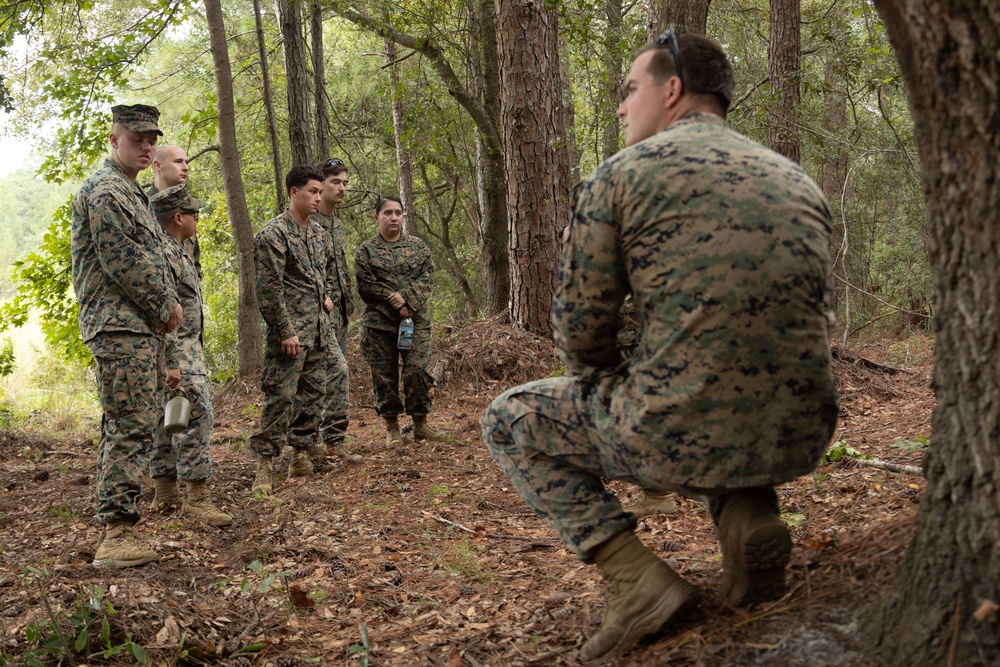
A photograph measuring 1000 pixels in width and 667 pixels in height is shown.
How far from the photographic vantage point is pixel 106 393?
4.53 metres

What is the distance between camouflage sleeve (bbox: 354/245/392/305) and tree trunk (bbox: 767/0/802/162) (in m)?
6.02

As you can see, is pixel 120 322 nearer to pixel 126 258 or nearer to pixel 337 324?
pixel 126 258

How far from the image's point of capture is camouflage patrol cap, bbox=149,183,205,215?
5639 mm

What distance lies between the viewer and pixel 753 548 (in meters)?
2.51

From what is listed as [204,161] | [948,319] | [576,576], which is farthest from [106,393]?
[204,161]

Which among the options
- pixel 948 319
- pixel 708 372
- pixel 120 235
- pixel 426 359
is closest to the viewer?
pixel 948 319

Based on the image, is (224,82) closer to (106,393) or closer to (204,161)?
(106,393)

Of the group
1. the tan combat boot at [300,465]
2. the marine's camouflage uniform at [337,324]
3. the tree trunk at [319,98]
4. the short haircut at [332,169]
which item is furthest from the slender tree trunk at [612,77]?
the tree trunk at [319,98]

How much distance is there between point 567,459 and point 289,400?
14.1 feet

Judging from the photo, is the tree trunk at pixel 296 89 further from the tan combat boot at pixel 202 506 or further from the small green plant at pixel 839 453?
the small green plant at pixel 839 453

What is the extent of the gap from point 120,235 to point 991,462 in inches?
169

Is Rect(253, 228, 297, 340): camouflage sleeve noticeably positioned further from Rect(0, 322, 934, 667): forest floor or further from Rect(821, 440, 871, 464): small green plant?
Rect(821, 440, 871, 464): small green plant

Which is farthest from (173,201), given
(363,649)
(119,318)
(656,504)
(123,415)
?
(656,504)

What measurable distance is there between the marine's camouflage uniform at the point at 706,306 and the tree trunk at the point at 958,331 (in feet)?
1.38
